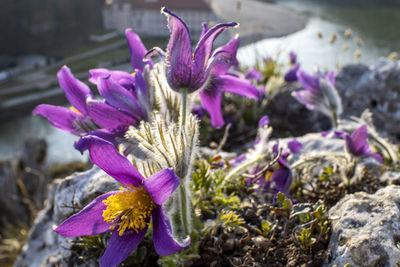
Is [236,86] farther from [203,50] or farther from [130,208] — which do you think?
[130,208]

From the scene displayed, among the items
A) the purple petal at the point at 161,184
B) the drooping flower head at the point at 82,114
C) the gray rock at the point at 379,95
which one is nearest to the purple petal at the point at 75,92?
the drooping flower head at the point at 82,114

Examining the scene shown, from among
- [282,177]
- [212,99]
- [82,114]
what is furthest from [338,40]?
[82,114]

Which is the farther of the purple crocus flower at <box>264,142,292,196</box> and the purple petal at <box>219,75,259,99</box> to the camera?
the purple crocus flower at <box>264,142,292,196</box>

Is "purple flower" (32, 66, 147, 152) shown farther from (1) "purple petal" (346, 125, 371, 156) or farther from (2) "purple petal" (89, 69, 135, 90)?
(1) "purple petal" (346, 125, 371, 156)

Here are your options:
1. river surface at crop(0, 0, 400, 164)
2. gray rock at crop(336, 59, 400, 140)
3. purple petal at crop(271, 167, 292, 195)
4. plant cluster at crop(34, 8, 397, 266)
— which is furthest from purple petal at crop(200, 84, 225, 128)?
gray rock at crop(336, 59, 400, 140)

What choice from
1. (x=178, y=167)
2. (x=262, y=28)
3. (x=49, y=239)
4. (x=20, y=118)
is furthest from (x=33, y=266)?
(x=20, y=118)

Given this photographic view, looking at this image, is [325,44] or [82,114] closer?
[82,114]

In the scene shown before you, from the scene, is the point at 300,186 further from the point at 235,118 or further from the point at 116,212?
the point at 235,118
